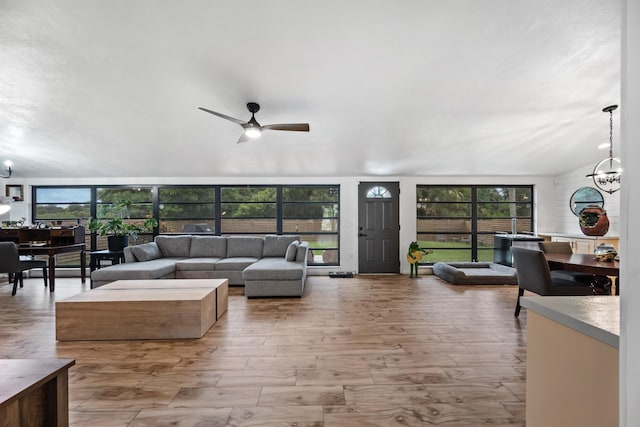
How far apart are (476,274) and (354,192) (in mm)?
2764

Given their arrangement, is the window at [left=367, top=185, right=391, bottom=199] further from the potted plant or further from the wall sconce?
the wall sconce

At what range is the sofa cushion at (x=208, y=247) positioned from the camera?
19.3ft

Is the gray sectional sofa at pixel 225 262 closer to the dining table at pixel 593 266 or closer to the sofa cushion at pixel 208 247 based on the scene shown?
→ the sofa cushion at pixel 208 247

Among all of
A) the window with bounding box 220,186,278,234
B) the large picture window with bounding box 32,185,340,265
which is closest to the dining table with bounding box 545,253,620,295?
the large picture window with bounding box 32,185,340,265

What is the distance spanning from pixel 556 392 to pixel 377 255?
5.37m

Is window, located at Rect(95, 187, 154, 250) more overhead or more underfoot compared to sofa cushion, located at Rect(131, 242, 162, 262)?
more overhead

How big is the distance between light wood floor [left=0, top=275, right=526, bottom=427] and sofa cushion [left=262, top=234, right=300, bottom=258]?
1844 mm

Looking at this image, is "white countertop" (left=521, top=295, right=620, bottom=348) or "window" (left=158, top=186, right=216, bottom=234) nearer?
"white countertop" (left=521, top=295, right=620, bottom=348)

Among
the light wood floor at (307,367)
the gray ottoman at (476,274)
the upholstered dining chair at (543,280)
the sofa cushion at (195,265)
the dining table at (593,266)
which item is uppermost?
the dining table at (593,266)

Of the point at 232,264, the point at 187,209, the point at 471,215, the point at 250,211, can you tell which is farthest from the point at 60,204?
the point at 471,215

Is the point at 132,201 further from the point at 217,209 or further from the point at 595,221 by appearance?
the point at 595,221

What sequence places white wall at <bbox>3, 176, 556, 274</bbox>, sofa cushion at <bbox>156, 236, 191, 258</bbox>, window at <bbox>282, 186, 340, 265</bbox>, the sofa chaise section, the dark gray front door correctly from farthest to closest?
window at <bbox>282, 186, 340, 265</bbox> < the dark gray front door < white wall at <bbox>3, 176, 556, 274</bbox> < sofa cushion at <bbox>156, 236, 191, 258</bbox> < the sofa chaise section

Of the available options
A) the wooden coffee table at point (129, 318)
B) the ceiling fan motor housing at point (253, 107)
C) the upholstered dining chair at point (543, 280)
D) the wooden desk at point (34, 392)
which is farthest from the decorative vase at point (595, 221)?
the wooden desk at point (34, 392)

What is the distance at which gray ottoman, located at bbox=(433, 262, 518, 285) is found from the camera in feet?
17.5
